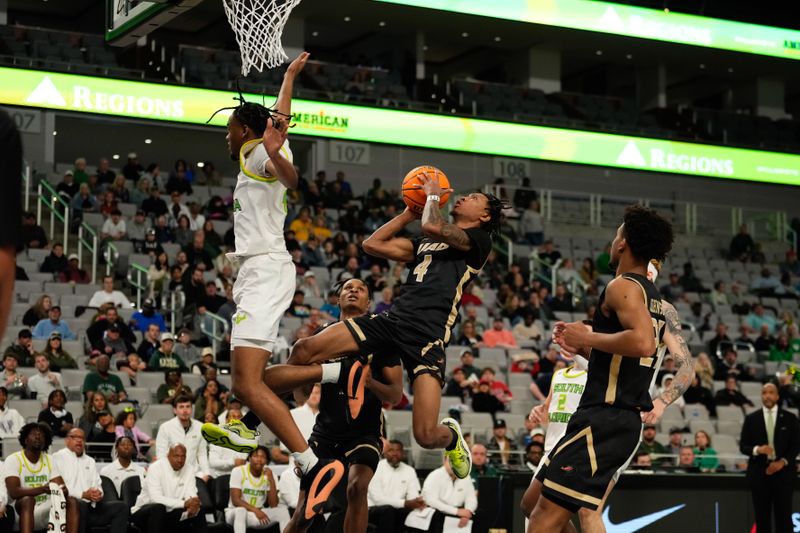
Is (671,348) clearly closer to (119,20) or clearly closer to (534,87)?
(119,20)

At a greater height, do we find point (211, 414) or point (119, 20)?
point (119, 20)

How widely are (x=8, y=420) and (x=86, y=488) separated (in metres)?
1.74

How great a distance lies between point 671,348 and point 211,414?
23.6 ft

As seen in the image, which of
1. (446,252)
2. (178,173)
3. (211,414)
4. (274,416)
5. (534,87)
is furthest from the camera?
(534,87)

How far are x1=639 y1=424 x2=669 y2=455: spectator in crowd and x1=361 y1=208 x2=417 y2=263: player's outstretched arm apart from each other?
29.1 ft

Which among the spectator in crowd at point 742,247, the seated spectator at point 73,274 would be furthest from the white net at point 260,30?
the spectator in crowd at point 742,247

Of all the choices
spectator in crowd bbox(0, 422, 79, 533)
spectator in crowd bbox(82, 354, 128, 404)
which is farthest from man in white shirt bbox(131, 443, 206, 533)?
spectator in crowd bbox(82, 354, 128, 404)

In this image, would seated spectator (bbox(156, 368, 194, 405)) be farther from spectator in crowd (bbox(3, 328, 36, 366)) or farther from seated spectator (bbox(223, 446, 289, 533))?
seated spectator (bbox(223, 446, 289, 533))

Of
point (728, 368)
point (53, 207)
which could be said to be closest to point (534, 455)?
point (728, 368)

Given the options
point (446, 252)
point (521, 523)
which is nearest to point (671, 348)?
point (446, 252)

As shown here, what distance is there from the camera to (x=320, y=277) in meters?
19.8

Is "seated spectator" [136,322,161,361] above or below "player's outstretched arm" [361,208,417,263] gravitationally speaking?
below

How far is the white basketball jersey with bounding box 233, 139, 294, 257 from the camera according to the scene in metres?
7.29

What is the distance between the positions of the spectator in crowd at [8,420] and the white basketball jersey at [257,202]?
21.2ft
